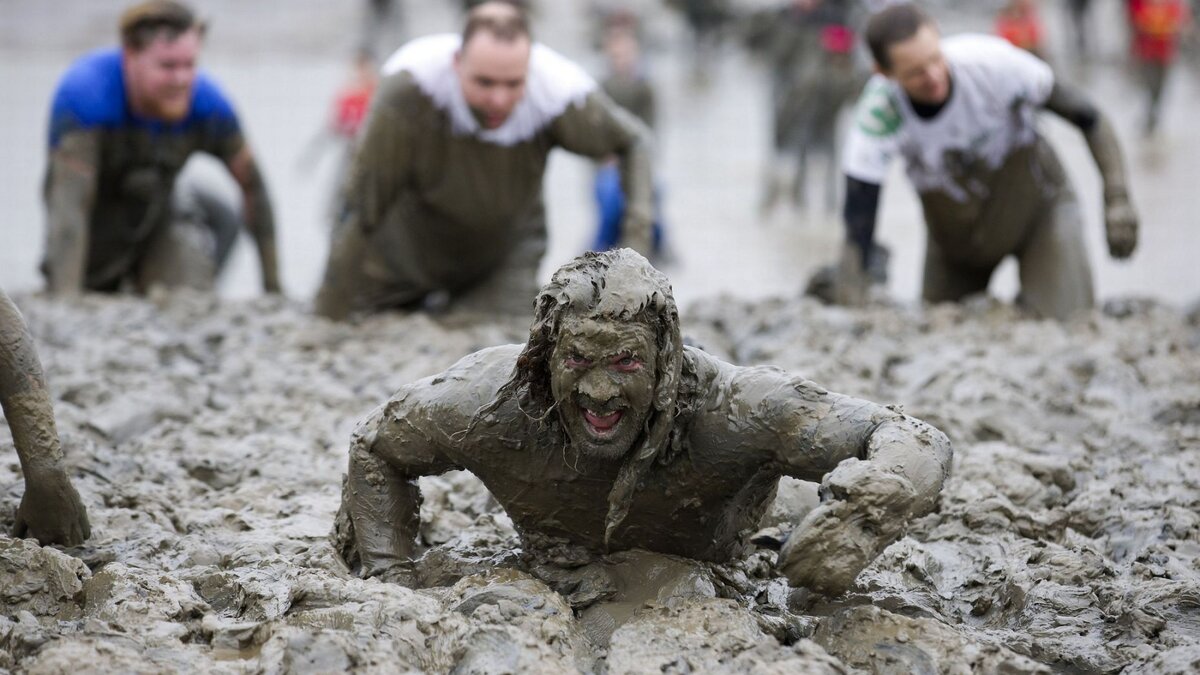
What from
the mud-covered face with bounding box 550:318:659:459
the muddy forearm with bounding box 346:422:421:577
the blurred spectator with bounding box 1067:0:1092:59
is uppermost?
the blurred spectator with bounding box 1067:0:1092:59

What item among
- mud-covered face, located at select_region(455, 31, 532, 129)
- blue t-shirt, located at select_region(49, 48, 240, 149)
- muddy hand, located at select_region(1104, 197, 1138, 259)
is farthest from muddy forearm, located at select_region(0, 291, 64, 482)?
muddy hand, located at select_region(1104, 197, 1138, 259)

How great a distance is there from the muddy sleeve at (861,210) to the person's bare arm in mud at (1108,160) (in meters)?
0.86

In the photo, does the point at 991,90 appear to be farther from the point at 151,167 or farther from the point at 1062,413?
the point at 151,167

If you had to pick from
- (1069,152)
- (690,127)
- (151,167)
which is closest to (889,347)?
(151,167)

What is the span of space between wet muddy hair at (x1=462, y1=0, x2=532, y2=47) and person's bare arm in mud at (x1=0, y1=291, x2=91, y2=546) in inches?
122

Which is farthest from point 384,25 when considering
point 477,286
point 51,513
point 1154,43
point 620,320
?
point 620,320

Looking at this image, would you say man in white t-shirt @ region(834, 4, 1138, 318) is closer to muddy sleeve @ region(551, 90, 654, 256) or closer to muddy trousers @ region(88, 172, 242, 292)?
muddy sleeve @ region(551, 90, 654, 256)

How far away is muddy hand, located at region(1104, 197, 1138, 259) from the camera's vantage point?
289 inches

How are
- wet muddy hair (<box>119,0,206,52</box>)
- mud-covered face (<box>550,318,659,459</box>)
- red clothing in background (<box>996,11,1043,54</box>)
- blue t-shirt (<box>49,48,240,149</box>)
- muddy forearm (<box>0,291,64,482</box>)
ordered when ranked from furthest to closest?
red clothing in background (<box>996,11,1043,54</box>)
blue t-shirt (<box>49,48,240,149</box>)
wet muddy hair (<box>119,0,206,52</box>)
muddy forearm (<box>0,291,64,482</box>)
mud-covered face (<box>550,318,659,459</box>)

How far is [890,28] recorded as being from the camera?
710 cm

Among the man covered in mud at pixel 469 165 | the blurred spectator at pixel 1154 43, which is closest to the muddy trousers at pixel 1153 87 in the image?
the blurred spectator at pixel 1154 43

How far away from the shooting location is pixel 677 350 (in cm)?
358

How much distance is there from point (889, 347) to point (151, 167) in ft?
12.7

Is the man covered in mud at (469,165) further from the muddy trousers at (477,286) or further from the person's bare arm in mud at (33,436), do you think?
the person's bare arm in mud at (33,436)
